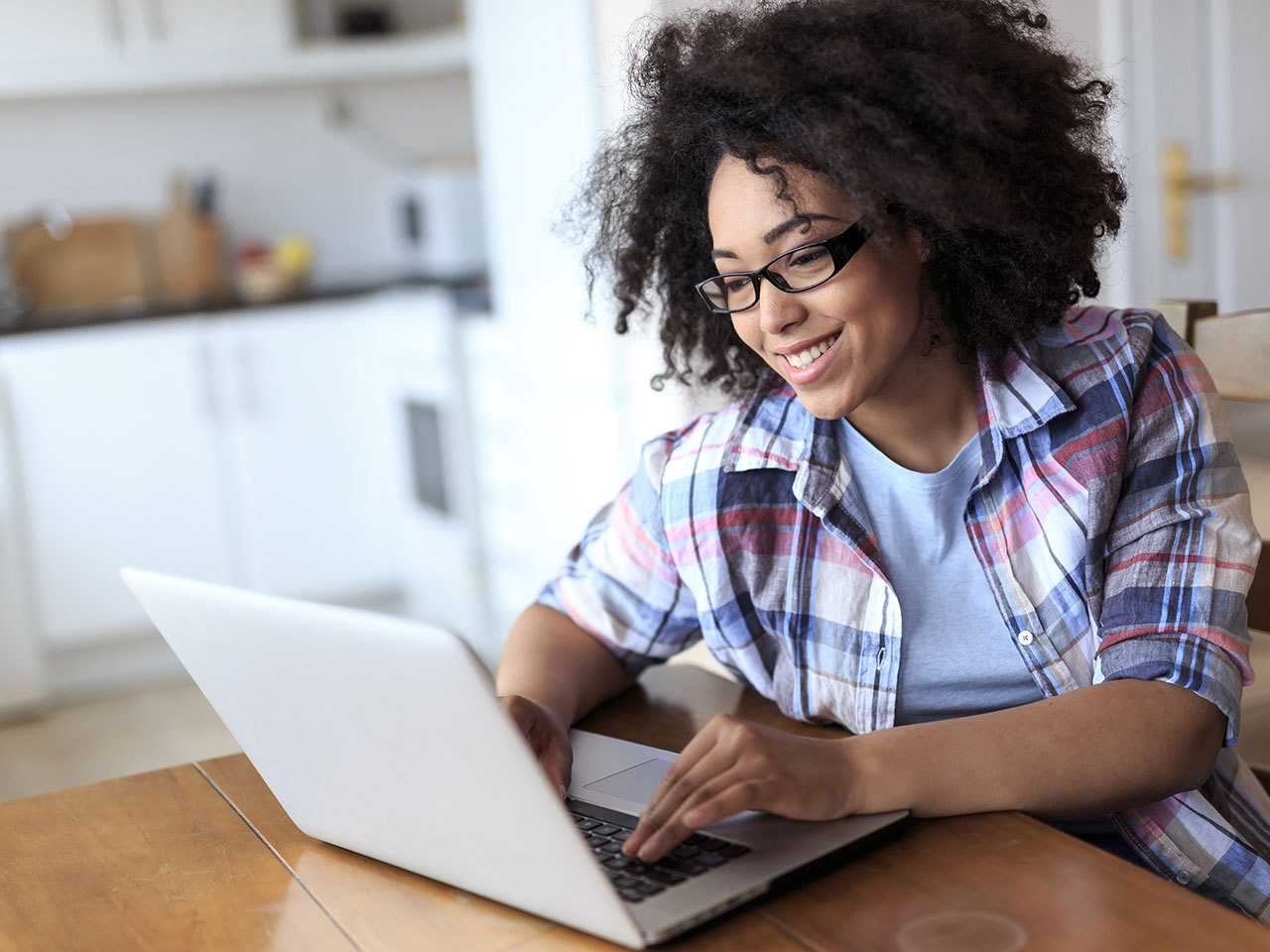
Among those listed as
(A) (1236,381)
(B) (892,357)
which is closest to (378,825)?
(B) (892,357)

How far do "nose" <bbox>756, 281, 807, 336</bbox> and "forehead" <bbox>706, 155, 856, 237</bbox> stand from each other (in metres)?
0.05

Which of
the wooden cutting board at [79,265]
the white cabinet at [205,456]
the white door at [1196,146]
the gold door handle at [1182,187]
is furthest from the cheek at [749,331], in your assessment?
the wooden cutting board at [79,265]

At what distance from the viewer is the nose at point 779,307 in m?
1.19

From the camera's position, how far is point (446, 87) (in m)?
4.77

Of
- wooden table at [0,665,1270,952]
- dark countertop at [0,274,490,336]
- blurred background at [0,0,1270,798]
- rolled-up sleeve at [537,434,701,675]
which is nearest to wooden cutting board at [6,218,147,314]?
blurred background at [0,0,1270,798]

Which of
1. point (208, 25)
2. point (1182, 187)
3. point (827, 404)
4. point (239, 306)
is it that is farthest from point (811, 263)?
point (208, 25)

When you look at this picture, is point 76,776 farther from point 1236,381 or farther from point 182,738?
point 1236,381

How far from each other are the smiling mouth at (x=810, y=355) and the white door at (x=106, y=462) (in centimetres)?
293

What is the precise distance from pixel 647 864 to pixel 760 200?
1.79 feet

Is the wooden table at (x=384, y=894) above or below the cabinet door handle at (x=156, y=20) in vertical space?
below

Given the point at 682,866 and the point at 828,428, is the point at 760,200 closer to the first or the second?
the point at 828,428

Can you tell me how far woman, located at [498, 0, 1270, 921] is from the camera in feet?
3.61

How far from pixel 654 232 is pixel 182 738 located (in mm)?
2428

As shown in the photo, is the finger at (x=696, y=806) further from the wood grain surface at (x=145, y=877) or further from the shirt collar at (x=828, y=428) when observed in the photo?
the shirt collar at (x=828, y=428)
